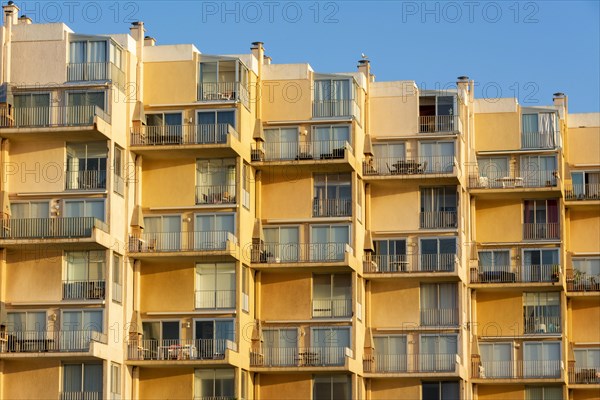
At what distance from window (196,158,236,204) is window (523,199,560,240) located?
18.8 metres

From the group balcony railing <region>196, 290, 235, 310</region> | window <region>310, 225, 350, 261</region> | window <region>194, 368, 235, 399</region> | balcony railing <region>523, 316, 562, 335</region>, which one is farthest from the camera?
balcony railing <region>523, 316, 562, 335</region>

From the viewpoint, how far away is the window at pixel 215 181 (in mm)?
101562

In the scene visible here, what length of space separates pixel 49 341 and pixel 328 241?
55.5ft

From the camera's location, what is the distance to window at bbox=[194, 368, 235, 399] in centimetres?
9950

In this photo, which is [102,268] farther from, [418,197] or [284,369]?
[418,197]

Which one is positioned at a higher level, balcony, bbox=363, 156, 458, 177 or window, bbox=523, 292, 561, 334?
balcony, bbox=363, 156, 458, 177

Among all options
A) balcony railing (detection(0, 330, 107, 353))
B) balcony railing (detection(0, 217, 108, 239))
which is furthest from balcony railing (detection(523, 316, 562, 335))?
balcony railing (detection(0, 217, 108, 239))

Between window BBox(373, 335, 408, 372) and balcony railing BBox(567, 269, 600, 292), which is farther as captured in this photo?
balcony railing BBox(567, 269, 600, 292)

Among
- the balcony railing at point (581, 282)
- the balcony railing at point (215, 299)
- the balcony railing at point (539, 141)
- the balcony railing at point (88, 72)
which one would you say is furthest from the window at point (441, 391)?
the balcony railing at point (88, 72)

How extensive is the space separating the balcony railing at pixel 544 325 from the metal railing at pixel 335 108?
608 inches

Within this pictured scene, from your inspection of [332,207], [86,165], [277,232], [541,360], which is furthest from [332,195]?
[541,360]

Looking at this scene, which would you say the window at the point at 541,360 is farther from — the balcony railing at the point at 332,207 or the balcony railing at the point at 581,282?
the balcony railing at the point at 332,207

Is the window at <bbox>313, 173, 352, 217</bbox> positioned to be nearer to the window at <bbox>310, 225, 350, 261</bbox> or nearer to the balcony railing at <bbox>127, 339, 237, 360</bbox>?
the window at <bbox>310, 225, 350, 261</bbox>

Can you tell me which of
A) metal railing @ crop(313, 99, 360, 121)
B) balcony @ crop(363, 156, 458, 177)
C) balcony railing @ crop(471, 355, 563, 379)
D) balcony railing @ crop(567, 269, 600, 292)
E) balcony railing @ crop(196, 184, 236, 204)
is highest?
metal railing @ crop(313, 99, 360, 121)
